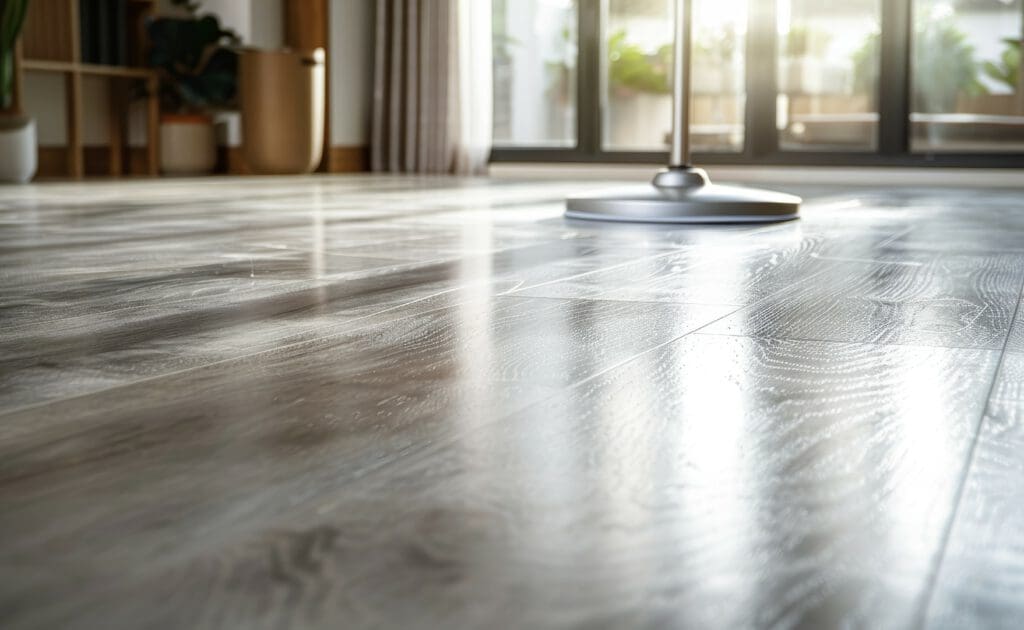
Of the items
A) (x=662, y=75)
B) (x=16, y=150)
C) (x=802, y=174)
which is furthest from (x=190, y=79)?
(x=802, y=174)

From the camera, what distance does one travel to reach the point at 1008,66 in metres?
4.27

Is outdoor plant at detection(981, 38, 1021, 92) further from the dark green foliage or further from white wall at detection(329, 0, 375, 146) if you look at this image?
white wall at detection(329, 0, 375, 146)

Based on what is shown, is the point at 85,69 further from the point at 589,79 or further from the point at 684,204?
the point at 684,204

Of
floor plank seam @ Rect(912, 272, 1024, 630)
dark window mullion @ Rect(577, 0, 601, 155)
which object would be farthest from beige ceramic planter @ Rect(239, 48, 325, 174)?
floor plank seam @ Rect(912, 272, 1024, 630)

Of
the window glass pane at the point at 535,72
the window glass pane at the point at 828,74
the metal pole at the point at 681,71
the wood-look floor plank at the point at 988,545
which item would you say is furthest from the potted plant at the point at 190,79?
the wood-look floor plank at the point at 988,545

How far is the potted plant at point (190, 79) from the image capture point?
4656mm

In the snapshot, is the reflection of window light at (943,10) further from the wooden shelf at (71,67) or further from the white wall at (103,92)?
the wooden shelf at (71,67)

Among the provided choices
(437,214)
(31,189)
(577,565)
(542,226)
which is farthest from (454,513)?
(31,189)

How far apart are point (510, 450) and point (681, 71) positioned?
1669 mm

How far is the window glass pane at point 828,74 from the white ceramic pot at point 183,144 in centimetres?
219

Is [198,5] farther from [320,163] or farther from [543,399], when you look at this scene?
[543,399]

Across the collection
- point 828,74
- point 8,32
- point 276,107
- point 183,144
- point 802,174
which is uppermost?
point 8,32

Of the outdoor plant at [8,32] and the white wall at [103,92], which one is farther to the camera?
the white wall at [103,92]

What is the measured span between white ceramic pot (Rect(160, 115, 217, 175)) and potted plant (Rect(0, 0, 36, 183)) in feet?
2.23
